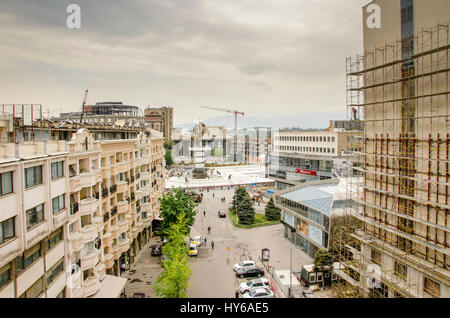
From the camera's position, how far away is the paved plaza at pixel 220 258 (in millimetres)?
21539

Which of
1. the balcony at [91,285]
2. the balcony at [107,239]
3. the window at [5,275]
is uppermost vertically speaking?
the window at [5,275]

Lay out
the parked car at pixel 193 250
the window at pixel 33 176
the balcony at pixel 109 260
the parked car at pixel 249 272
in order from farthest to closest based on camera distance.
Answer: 1. the parked car at pixel 193 250
2. the parked car at pixel 249 272
3. the balcony at pixel 109 260
4. the window at pixel 33 176

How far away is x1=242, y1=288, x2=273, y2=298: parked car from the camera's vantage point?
65.8ft

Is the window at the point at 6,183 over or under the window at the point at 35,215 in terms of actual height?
over

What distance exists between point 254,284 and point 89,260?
36.5 ft

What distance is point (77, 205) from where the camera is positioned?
49.7 ft

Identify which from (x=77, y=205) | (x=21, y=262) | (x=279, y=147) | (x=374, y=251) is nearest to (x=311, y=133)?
(x=279, y=147)

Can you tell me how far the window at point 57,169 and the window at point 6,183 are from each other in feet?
9.62

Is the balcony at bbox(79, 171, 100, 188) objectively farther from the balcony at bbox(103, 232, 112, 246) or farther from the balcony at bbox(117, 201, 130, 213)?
the balcony at bbox(117, 201, 130, 213)

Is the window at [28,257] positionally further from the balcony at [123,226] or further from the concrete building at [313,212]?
the concrete building at [313,212]

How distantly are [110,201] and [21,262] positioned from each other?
1101cm

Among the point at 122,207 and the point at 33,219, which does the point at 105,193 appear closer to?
the point at 122,207

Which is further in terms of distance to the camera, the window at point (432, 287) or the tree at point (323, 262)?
the tree at point (323, 262)

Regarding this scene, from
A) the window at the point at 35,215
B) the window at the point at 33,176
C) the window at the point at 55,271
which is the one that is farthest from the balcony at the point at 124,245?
the window at the point at 33,176
